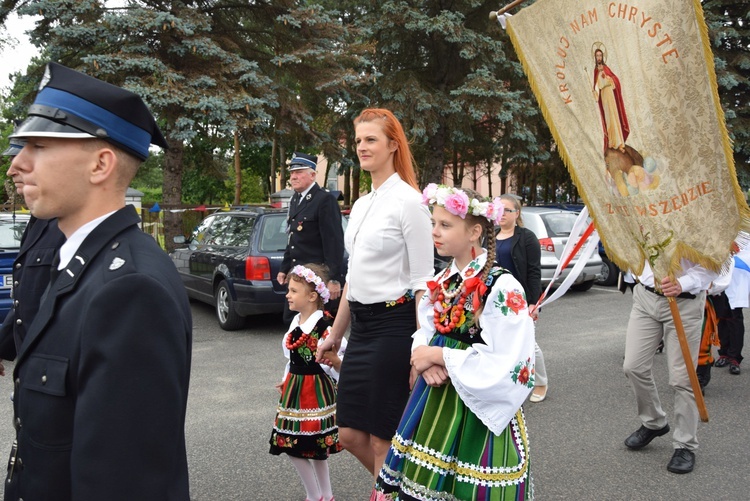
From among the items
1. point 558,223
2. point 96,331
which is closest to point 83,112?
point 96,331

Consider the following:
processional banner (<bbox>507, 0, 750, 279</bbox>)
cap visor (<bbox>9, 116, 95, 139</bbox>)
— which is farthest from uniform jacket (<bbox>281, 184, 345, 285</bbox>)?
cap visor (<bbox>9, 116, 95, 139</bbox>)

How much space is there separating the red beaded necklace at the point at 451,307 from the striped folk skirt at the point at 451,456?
7 centimetres

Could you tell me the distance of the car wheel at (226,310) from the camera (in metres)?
8.53

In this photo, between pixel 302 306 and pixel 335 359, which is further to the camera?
pixel 302 306

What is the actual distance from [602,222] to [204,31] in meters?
12.5

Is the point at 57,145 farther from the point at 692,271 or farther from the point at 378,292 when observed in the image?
the point at 692,271

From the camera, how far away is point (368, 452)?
3.12 m

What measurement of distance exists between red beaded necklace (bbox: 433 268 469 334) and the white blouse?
254 millimetres

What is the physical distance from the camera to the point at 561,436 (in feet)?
15.8

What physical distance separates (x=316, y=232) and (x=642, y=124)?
124 inches

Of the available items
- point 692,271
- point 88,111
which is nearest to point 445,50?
point 692,271

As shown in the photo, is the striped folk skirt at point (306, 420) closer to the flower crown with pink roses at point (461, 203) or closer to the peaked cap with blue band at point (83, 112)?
the flower crown with pink roses at point (461, 203)

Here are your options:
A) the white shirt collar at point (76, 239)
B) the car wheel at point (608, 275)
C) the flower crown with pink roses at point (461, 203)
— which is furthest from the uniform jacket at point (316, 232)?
the car wheel at point (608, 275)

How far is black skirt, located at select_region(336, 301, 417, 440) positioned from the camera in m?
2.99
